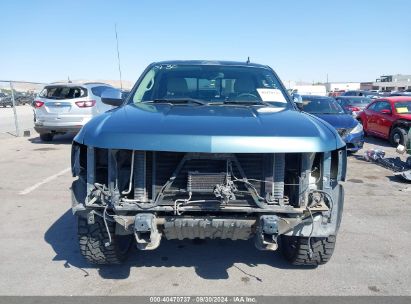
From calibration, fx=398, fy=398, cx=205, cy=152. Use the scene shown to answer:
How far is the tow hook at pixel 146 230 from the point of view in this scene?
9.41 ft

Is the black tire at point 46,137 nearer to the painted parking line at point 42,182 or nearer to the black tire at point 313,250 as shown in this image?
the painted parking line at point 42,182

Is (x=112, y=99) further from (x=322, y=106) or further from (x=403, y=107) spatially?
(x=403, y=107)

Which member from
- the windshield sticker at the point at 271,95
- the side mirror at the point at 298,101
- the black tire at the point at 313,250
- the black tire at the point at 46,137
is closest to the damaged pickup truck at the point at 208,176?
the black tire at the point at 313,250

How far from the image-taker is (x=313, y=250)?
3617 mm

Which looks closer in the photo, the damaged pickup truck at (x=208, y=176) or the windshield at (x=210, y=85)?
the damaged pickup truck at (x=208, y=176)

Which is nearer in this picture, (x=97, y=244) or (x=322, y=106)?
(x=97, y=244)

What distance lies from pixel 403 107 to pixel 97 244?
1113 centimetres

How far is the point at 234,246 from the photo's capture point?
4.34 m

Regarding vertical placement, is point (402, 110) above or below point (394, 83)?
below

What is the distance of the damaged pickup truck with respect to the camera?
2.79 metres

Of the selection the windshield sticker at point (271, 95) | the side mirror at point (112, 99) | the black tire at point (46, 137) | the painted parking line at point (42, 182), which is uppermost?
the windshield sticker at point (271, 95)

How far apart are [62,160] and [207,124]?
24.5 feet

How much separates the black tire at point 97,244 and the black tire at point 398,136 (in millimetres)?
10127

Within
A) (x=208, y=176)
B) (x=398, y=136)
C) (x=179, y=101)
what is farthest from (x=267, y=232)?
(x=398, y=136)
